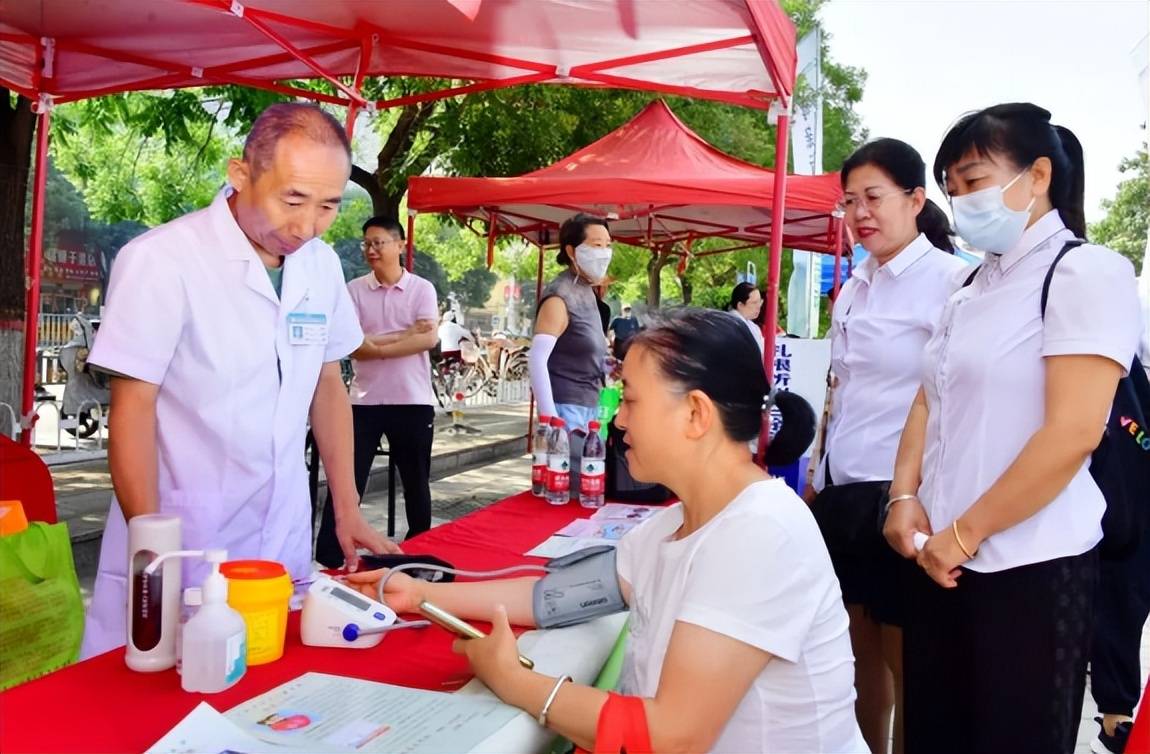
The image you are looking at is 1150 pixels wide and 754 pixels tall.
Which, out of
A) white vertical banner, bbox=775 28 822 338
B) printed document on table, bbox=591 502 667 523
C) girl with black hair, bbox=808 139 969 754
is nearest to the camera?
girl with black hair, bbox=808 139 969 754

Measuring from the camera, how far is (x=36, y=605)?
66.0 inches

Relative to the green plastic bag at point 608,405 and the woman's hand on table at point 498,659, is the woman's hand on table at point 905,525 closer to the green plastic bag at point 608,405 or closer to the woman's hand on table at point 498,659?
the woman's hand on table at point 498,659

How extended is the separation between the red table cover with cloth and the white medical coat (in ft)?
1.28

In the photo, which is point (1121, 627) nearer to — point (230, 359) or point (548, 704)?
point (548, 704)

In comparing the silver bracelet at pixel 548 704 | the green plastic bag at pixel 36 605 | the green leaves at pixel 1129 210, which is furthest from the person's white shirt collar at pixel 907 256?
the green leaves at pixel 1129 210

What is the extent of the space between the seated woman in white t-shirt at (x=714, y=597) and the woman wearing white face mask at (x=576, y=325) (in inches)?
82.8

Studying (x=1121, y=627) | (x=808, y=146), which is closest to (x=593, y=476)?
(x=1121, y=627)

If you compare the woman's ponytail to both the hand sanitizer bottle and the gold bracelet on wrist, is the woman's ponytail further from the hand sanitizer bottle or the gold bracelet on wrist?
the hand sanitizer bottle

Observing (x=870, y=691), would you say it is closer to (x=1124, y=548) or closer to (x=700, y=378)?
(x=1124, y=548)

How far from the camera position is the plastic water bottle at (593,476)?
2.60 meters

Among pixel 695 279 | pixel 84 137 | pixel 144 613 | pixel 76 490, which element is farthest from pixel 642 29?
pixel 695 279

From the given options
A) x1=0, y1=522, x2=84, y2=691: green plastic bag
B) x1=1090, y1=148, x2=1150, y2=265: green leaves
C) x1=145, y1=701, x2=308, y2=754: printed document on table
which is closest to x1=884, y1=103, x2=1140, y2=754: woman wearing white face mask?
x1=145, y1=701, x2=308, y2=754: printed document on table

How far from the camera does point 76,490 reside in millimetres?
6027

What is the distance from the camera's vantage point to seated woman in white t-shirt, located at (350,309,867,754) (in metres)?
1.12
